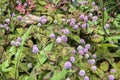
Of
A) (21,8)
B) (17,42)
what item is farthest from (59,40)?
(21,8)

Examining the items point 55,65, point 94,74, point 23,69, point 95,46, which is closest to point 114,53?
point 95,46

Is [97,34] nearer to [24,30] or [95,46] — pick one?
[95,46]

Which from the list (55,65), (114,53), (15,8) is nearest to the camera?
(55,65)

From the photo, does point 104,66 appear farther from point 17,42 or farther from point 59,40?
point 17,42

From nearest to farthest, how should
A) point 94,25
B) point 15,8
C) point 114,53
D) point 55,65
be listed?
point 55,65, point 114,53, point 94,25, point 15,8

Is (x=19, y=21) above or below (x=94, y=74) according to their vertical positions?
above

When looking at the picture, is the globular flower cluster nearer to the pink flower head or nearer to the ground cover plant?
the ground cover plant

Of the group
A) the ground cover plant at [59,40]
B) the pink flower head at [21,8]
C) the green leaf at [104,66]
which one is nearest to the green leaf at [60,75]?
the ground cover plant at [59,40]

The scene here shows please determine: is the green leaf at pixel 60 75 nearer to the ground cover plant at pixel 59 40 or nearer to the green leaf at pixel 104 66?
the ground cover plant at pixel 59 40
